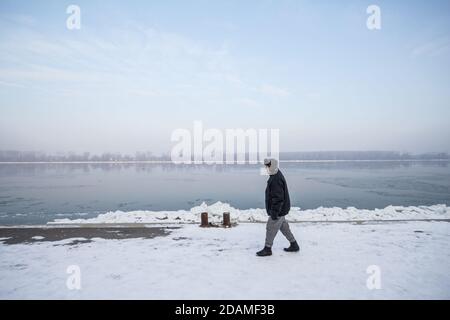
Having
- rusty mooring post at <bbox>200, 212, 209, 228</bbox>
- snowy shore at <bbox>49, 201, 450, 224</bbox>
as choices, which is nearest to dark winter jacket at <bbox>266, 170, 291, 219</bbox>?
rusty mooring post at <bbox>200, 212, 209, 228</bbox>

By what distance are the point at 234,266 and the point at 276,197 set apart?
140 centimetres

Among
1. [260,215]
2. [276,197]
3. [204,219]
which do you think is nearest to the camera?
[276,197]

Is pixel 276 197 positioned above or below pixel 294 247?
above

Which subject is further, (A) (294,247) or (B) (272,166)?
(A) (294,247)

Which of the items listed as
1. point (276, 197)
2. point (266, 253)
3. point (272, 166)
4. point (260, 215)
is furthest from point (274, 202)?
point (260, 215)

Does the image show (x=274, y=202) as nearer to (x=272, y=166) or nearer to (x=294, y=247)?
(x=272, y=166)

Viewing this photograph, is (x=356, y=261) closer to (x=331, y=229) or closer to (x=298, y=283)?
(x=298, y=283)

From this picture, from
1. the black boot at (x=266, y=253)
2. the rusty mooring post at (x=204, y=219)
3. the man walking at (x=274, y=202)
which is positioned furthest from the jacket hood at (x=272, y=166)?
the rusty mooring post at (x=204, y=219)

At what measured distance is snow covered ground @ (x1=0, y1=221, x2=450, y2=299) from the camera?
437 centimetres

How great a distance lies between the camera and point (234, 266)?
529cm

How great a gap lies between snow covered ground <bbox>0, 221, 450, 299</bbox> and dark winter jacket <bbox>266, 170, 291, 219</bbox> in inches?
32.5

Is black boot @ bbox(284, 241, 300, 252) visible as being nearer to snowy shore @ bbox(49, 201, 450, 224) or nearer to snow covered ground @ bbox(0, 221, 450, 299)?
snow covered ground @ bbox(0, 221, 450, 299)
